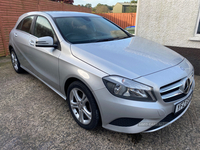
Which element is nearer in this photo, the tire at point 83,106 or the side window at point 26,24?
the tire at point 83,106

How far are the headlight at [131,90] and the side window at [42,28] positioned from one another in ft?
4.85

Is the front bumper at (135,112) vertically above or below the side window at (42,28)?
below

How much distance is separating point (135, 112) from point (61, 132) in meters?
1.16

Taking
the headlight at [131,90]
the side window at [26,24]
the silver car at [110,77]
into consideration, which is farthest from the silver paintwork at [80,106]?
the side window at [26,24]

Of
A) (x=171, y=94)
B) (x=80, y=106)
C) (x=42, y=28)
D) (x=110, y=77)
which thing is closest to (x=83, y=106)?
(x=80, y=106)

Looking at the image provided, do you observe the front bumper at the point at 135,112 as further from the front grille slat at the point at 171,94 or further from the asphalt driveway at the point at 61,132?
the asphalt driveway at the point at 61,132

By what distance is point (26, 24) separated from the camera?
363cm

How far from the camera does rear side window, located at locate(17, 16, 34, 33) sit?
3.47 m

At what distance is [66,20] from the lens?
2.84m

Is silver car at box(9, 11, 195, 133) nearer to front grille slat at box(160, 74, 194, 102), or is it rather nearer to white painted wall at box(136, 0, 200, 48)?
front grille slat at box(160, 74, 194, 102)

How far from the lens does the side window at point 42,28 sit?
8.96 feet

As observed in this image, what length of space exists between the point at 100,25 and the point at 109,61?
143cm

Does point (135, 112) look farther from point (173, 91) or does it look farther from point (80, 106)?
point (80, 106)

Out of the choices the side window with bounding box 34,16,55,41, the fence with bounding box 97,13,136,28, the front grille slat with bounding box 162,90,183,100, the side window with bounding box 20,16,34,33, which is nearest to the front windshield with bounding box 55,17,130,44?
the side window with bounding box 34,16,55,41
